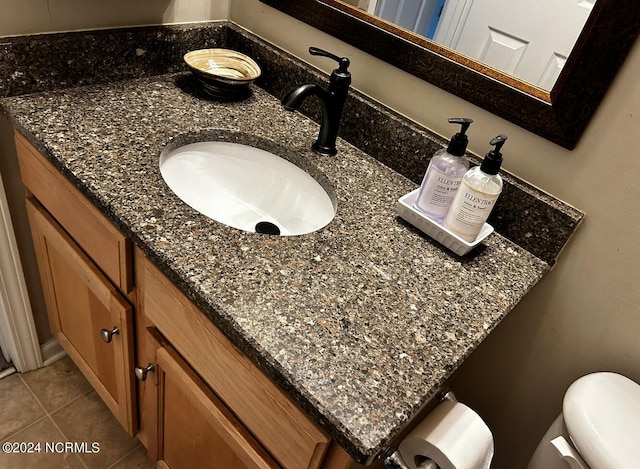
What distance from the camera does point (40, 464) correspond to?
121 centimetres

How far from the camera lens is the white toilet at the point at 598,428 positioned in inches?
27.2

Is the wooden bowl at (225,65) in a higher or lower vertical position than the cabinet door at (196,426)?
higher

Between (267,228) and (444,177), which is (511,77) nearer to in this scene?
(444,177)

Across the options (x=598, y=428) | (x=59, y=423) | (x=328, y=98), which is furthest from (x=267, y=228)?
(x=59, y=423)

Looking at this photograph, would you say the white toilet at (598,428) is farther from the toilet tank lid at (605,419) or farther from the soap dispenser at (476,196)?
the soap dispenser at (476,196)

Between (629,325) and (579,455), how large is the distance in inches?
9.2

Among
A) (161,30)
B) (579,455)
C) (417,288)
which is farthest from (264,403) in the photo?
(161,30)

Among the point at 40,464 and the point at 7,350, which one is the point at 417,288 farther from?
the point at 7,350

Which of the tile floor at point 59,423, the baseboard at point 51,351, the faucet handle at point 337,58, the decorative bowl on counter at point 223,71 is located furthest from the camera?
the baseboard at point 51,351

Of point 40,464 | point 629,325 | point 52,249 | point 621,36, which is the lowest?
point 40,464

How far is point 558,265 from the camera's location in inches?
33.9

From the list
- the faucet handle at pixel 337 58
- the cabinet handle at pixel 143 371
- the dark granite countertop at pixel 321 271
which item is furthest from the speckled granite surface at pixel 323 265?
the cabinet handle at pixel 143 371

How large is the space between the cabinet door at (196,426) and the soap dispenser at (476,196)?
0.47 m

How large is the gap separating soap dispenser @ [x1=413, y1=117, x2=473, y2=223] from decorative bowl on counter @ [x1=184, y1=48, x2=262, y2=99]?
51cm
